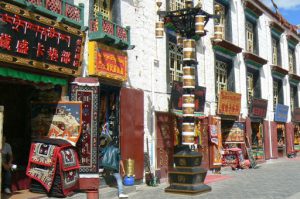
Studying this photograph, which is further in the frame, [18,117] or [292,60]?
[292,60]

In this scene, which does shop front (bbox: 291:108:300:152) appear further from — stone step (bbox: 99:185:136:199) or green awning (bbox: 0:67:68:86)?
green awning (bbox: 0:67:68:86)

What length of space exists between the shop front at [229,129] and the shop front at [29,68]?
9.41m

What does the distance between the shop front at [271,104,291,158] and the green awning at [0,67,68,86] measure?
17.9 m

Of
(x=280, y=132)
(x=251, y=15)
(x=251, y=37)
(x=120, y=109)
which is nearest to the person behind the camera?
(x=120, y=109)

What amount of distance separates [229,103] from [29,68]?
497 inches

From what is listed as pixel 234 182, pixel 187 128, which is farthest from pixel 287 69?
pixel 187 128

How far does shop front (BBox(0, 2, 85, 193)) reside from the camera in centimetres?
911

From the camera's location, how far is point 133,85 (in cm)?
1410

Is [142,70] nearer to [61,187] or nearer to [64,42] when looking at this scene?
[64,42]

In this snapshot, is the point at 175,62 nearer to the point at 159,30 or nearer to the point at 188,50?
the point at 159,30

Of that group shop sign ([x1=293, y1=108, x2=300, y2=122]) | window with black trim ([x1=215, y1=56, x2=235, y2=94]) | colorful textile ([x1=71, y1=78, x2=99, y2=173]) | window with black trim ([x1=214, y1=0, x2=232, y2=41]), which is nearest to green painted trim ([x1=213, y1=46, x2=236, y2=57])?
window with black trim ([x1=215, y1=56, x2=235, y2=94])

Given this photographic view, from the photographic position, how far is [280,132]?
27828mm

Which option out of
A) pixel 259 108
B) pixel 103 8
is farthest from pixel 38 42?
pixel 259 108

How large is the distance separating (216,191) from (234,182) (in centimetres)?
236
